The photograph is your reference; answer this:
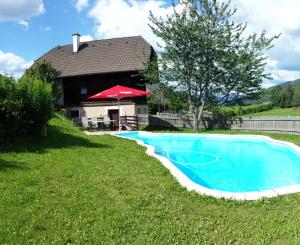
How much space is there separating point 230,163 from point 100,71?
2149cm

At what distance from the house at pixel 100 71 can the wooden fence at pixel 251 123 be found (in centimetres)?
224

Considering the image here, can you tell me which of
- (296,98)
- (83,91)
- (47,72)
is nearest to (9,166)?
(47,72)

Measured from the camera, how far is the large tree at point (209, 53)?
74.8 ft

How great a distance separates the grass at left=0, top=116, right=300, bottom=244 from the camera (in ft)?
17.3

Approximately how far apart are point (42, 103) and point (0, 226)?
7117mm

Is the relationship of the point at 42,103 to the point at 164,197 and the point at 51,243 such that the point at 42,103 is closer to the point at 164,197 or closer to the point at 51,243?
the point at 164,197

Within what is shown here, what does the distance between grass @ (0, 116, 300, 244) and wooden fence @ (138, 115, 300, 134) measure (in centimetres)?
1362

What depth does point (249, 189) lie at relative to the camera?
9633 millimetres

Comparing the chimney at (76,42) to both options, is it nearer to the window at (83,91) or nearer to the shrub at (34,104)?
the window at (83,91)

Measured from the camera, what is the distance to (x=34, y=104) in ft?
38.4

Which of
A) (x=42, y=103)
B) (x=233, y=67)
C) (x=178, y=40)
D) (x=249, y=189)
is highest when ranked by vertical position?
(x=178, y=40)

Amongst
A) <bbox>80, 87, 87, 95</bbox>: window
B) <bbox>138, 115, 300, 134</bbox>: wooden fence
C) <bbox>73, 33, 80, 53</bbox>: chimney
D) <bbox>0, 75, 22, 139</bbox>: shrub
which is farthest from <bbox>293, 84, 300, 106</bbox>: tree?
<bbox>0, 75, 22, 139</bbox>: shrub

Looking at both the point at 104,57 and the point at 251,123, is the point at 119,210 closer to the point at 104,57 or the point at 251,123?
the point at 251,123

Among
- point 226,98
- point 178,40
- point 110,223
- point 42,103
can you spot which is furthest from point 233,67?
point 110,223
